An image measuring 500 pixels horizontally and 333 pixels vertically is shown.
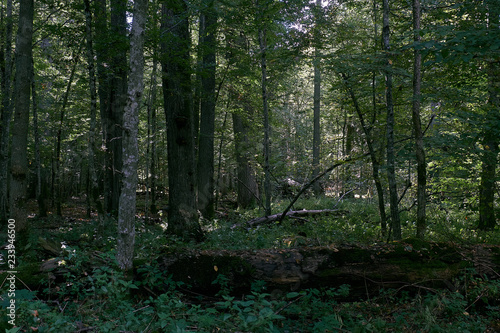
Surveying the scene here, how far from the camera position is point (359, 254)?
540 cm

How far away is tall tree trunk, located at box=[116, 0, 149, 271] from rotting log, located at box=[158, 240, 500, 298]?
656mm

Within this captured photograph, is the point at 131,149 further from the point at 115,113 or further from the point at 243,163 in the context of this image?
the point at 243,163

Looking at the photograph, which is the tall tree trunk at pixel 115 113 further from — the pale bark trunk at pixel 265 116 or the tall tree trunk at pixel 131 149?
the tall tree trunk at pixel 131 149

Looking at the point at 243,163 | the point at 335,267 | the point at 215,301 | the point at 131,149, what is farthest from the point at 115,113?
the point at 335,267

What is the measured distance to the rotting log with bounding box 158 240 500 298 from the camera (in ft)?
16.5

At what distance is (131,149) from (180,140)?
13.0 feet

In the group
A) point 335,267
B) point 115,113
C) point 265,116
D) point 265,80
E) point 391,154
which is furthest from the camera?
point 115,113

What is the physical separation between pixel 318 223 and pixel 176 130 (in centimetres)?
601

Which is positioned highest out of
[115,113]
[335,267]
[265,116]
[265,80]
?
[265,80]

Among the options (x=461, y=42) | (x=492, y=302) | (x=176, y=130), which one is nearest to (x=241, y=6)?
(x=176, y=130)

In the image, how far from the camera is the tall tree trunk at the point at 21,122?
6.16 metres

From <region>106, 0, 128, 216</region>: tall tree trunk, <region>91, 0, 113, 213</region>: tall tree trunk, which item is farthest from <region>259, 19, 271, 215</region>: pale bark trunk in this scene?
<region>91, 0, 113, 213</region>: tall tree trunk

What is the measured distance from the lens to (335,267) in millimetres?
5258

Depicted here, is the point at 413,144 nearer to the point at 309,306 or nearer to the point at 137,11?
the point at 309,306
